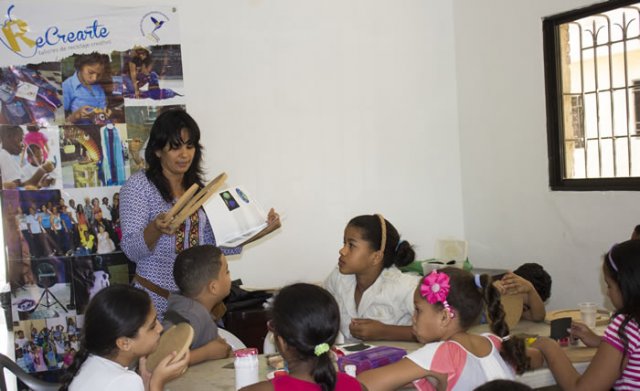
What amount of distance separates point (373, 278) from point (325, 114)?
1805mm

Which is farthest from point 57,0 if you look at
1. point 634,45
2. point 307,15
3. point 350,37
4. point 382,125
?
point 634,45

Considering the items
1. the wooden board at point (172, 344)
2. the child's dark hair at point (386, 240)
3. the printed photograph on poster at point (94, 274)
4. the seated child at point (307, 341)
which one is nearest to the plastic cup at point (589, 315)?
the child's dark hair at point (386, 240)

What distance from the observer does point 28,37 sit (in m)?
3.97

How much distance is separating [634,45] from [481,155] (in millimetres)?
1363

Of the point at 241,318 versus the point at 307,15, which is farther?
the point at 307,15

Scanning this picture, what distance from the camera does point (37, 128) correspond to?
Answer: 4008 mm

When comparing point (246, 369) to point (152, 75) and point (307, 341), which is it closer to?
point (307, 341)

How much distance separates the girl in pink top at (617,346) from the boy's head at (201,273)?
1.31 m

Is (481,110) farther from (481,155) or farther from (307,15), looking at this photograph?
(307,15)

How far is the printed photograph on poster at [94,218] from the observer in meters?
4.08

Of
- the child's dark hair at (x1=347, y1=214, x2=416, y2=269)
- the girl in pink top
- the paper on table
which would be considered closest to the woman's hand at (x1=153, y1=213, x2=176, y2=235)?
the paper on table

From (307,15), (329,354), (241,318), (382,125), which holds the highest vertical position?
(307,15)

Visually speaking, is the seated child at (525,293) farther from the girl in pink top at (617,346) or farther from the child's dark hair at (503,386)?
the child's dark hair at (503,386)

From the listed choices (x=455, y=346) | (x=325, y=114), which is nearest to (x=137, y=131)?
(x=325, y=114)
